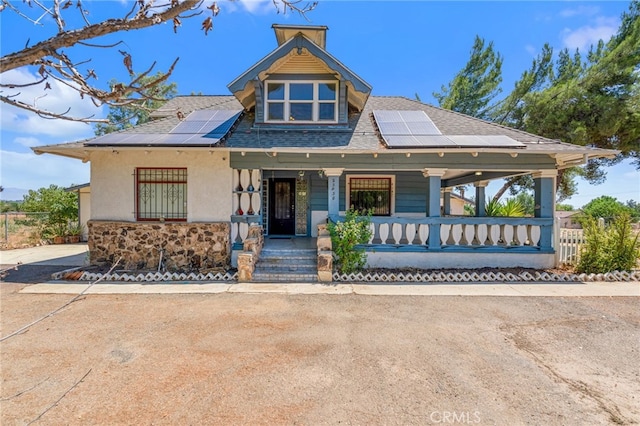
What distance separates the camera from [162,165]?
8.36 meters

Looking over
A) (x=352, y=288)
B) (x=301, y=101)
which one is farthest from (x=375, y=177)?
(x=352, y=288)

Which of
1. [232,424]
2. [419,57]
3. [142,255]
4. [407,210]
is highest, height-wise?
[419,57]

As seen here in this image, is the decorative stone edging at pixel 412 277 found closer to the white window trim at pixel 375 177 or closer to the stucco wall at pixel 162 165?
the stucco wall at pixel 162 165

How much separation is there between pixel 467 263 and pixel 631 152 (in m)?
13.1

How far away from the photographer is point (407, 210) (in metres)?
10.8

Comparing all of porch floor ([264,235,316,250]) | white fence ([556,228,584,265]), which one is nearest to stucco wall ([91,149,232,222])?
porch floor ([264,235,316,250])

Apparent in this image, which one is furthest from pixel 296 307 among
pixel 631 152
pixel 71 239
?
pixel 631 152

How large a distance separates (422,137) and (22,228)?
1872 cm

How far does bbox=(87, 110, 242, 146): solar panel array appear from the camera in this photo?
766 centimetres

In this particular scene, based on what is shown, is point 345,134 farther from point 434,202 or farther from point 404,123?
point 434,202

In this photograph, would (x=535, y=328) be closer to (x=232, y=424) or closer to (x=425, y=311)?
(x=425, y=311)

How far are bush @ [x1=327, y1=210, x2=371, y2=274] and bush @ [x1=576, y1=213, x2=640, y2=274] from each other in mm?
5897

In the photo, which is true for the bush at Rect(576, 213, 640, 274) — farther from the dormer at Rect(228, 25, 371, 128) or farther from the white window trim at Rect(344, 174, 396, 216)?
the dormer at Rect(228, 25, 371, 128)

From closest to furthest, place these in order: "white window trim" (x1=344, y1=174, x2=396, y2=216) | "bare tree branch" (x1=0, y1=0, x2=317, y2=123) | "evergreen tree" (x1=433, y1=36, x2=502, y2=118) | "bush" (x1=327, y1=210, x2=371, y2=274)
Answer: "bare tree branch" (x1=0, y1=0, x2=317, y2=123)
"bush" (x1=327, y1=210, x2=371, y2=274)
"white window trim" (x1=344, y1=174, x2=396, y2=216)
"evergreen tree" (x1=433, y1=36, x2=502, y2=118)
